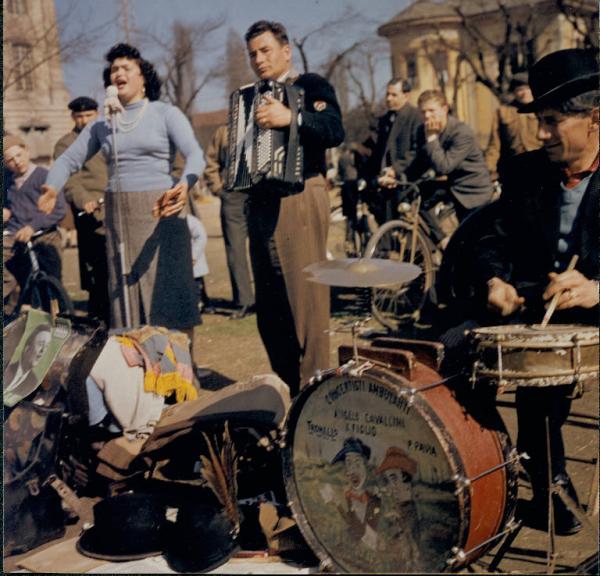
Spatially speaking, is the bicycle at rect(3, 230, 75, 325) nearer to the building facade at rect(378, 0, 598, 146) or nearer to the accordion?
the accordion

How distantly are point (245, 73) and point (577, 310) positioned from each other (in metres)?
3.24

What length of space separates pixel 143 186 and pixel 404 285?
9.18ft

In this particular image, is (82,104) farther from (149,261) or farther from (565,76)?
(565,76)

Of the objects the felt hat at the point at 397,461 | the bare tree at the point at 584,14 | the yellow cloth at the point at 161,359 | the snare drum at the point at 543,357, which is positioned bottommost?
the felt hat at the point at 397,461

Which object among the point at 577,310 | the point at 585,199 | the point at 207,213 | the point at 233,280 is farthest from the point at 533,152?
the point at 207,213

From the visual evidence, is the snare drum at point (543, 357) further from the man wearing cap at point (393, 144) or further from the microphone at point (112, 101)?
the man wearing cap at point (393, 144)

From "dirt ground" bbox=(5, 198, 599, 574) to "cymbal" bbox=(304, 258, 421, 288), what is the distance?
0.17m

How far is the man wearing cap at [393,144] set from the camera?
7508mm

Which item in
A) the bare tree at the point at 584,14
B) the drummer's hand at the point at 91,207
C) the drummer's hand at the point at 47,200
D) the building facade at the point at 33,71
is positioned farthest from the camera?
the bare tree at the point at 584,14

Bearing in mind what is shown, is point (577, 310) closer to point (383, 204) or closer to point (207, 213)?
point (383, 204)

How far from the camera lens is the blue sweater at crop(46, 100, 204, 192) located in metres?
5.27

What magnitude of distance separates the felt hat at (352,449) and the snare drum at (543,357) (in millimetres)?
527

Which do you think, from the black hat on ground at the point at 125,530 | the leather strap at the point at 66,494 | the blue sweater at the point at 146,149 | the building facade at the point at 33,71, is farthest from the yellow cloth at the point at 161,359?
the building facade at the point at 33,71

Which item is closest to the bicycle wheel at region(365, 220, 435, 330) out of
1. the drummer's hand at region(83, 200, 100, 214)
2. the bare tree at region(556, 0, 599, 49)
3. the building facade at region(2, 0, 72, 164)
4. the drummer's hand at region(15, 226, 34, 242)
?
the drummer's hand at region(83, 200, 100, 214)
